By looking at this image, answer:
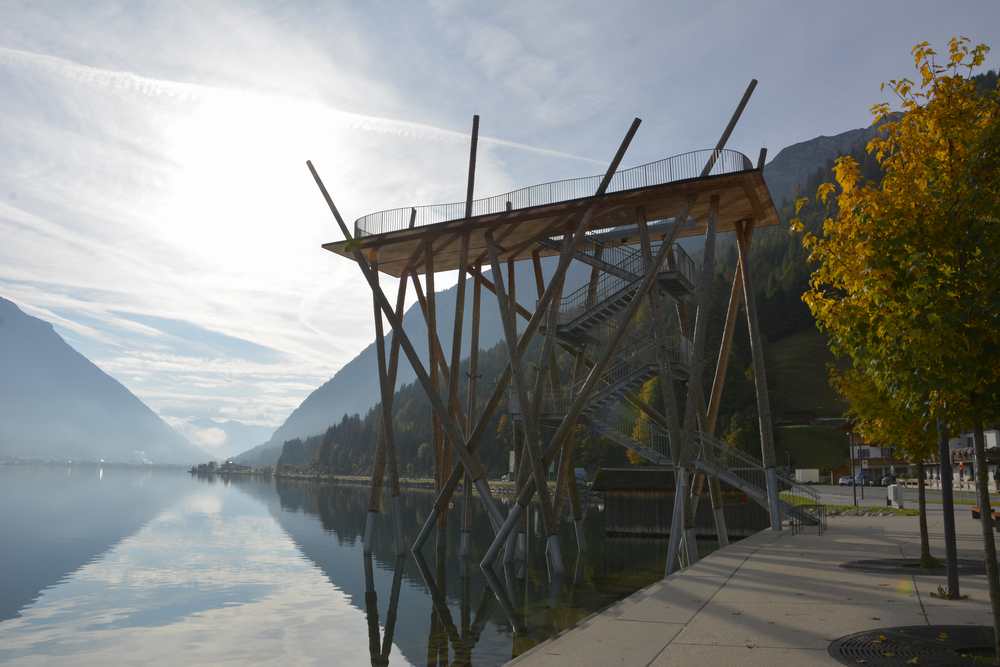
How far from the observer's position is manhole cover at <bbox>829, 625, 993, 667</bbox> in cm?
863

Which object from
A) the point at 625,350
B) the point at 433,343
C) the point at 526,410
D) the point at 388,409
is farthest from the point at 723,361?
the point at 388,409

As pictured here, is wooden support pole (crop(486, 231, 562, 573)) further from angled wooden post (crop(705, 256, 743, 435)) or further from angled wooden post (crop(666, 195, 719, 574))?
angled wooden post (crop(705, 256, 743, 435))

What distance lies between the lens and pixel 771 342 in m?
144

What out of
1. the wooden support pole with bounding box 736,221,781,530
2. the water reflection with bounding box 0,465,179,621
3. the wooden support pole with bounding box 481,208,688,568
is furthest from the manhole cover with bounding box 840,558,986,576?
the water reflection with bounding box 0,465,179,621

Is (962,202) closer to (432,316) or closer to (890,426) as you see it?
(890,426)

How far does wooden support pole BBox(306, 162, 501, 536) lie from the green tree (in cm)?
1571

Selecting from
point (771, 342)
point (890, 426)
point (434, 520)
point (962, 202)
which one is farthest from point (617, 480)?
point (771, 342)

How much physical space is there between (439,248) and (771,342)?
414 feet

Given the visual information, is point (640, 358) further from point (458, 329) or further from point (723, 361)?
point (458, 329)

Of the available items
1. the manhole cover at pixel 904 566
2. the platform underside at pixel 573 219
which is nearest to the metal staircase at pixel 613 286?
the platform underside at pixel 573 219

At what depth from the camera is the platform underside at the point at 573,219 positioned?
2420cm

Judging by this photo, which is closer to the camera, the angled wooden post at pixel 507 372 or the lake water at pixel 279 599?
the lake water at pixel 279 599

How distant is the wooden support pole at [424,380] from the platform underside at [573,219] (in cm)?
99

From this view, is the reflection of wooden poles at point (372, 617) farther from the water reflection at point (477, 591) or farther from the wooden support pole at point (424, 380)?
the wooden support pole at point (424, 380)
